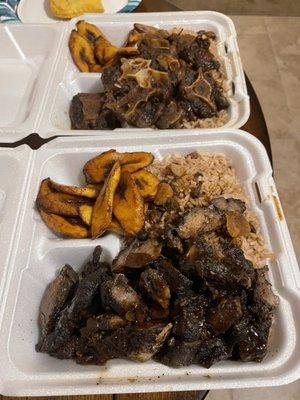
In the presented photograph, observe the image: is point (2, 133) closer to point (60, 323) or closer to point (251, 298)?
point (60, 323)

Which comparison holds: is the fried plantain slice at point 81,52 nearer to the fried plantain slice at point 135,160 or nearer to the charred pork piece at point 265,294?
the fried plantain slice at point 135,160

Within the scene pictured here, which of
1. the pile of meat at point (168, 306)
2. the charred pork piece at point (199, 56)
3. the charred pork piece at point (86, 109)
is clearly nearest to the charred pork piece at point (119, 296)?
the pile of meat at point (168, 306)

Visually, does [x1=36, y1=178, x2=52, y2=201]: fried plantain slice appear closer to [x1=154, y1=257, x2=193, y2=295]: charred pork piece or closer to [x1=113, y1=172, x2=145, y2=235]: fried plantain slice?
[x1=113, y1=172, x2=145, y2=235]: fried plantain slice

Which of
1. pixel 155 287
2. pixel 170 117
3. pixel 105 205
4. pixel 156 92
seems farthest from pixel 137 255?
pixel 156 92

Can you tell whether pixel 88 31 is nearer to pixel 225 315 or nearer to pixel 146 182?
pixel 146 182

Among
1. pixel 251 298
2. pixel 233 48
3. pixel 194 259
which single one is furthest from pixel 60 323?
pixel 233 48
